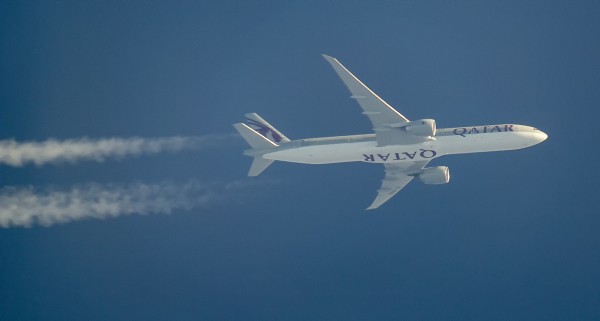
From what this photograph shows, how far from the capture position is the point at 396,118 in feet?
220

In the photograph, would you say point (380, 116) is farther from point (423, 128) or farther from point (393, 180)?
point (393, 180)

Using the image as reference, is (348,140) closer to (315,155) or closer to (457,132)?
(315,155)

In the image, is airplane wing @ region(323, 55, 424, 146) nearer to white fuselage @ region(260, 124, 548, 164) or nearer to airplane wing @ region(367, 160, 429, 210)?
white fuselage @ region(260, 124, 548, 164)

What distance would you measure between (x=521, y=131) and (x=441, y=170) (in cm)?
694

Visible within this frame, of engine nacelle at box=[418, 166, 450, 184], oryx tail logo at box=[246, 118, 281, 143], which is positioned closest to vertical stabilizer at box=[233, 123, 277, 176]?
oryx tail logo at box=[246, 118, 281, 143]

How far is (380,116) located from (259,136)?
9438 mm

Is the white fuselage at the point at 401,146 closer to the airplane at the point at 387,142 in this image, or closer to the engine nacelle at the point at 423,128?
the airplane at the point at 387,142

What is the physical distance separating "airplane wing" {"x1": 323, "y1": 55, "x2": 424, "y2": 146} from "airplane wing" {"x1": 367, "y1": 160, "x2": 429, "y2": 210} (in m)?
5.69

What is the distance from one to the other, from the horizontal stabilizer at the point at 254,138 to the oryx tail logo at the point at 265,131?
3225mm

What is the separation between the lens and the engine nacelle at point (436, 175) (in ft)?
232

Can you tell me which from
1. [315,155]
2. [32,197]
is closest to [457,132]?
[315,155]

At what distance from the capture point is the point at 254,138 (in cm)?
6875

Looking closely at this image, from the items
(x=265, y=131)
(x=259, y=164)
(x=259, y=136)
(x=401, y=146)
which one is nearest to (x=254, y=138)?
(x=259, y=136)

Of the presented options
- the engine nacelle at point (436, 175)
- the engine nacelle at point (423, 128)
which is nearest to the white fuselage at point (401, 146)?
the engine nacelle at point (423, 128)
